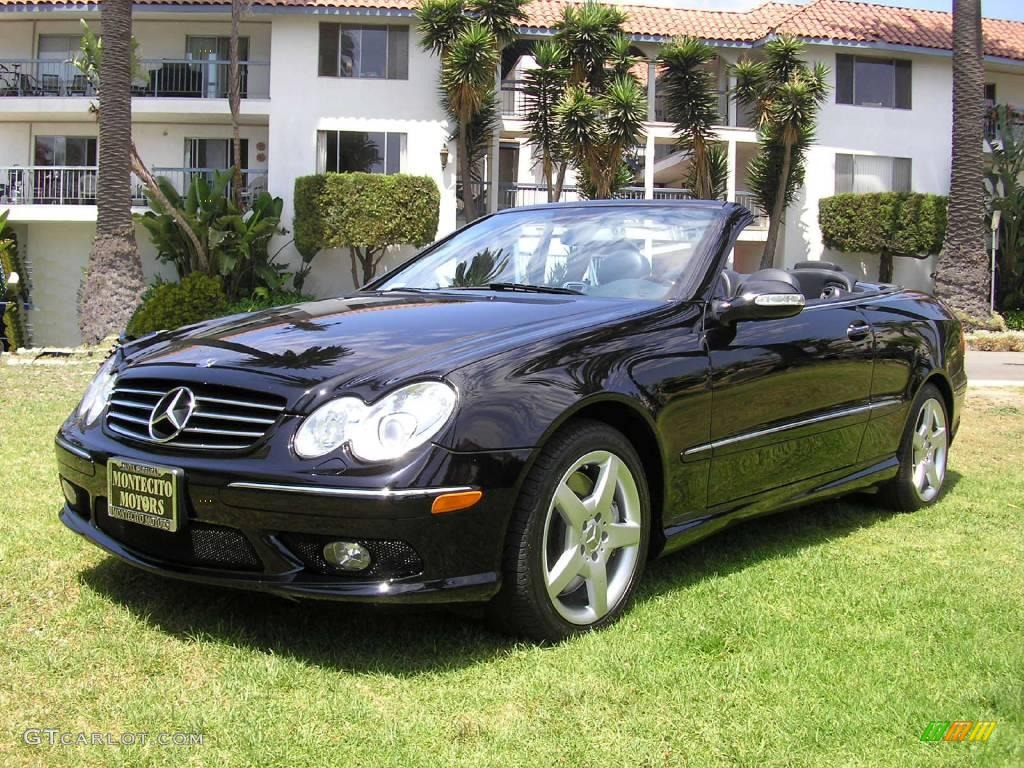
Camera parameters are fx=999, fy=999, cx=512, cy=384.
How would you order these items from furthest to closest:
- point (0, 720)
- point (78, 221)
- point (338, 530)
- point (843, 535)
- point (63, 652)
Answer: point (78, 221)
point (843, 535)
point (63, 652)
point (338, 530)
point (0, 720)

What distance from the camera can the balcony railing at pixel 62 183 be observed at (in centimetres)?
2412

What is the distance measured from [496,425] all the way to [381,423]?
33cm

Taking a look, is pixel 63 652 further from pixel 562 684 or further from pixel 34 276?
pixel 34 276

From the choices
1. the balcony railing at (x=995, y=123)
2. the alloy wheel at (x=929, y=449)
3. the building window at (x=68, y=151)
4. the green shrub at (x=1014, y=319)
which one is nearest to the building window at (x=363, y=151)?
the building window at (x=68, y=151)

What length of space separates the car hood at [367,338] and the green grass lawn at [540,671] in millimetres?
703

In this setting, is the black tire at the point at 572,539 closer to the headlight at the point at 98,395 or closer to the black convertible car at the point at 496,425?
the black convertible car at the point at 496,425

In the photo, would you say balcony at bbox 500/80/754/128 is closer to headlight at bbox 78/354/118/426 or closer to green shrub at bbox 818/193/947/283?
green shrub at bbox 818/193/947/283

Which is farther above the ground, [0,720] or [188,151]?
[188,151]

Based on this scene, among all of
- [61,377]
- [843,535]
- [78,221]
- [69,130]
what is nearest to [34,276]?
[78,221]

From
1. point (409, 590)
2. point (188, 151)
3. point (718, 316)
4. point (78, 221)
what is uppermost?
point (188, 151)

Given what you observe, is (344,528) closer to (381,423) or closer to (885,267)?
(381,423)

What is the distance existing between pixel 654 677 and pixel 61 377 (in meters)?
8.93

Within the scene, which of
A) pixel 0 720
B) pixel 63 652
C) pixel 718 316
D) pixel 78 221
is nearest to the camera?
pixel 0 720

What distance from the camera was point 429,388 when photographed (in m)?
2.82
